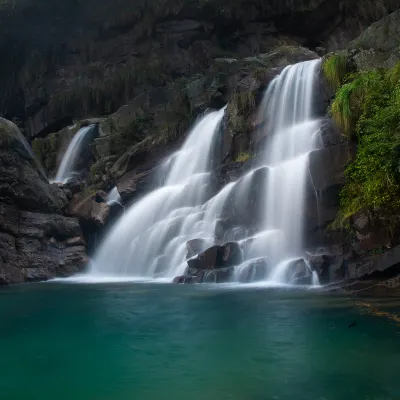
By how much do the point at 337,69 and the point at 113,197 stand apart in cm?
1338

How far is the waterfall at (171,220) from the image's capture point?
1844 centimetres

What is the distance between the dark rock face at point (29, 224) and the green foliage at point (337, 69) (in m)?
13.3

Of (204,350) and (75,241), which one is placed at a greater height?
(75,241)

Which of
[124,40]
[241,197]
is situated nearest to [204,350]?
[241,197]

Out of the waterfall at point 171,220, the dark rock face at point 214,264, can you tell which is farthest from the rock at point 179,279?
the waterfall at point 171,220

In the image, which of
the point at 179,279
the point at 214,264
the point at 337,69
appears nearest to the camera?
the point at 214,264

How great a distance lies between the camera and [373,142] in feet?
43.4

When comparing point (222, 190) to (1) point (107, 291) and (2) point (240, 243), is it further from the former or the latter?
(1) point (107, 291)

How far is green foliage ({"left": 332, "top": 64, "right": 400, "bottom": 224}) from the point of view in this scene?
12062 millimetres

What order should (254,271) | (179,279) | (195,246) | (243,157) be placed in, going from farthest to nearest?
1. (243,157)
2. (195,246)
3. (179,279)
4. (254,271)

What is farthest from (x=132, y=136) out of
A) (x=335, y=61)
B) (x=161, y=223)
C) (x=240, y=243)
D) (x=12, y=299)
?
(x=12, y=299)

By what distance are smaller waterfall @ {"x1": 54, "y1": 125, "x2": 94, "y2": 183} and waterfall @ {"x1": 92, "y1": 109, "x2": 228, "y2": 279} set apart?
1139 cm

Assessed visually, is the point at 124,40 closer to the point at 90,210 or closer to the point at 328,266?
the point at 90,210

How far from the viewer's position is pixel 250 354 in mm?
6320
